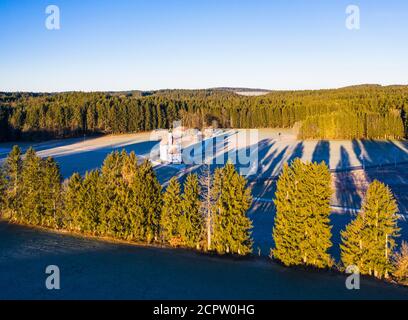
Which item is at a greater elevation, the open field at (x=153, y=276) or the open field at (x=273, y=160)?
the open field at (x=273, y=160)

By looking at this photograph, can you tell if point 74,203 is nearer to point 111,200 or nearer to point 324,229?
point 111,200

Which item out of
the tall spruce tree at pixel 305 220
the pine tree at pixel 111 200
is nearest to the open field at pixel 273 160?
the tall spruce tree at pixel 305 220

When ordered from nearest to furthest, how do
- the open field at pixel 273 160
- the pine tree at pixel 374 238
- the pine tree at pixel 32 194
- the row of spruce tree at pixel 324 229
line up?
1. the pine tree at pixel 374 238
2. the row of spruce tree at pixel 324 229
3. the pine tree at pixel 32 194
4. the open field at pixel 273 160

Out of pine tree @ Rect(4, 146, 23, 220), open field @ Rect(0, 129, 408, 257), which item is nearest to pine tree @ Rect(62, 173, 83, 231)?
pine tree @ Rect(4, 146, 23, 220)

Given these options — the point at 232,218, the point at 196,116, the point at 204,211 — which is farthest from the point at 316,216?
the point at 196,116

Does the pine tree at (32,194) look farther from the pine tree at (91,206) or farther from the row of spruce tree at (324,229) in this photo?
the row of spruce tree at (324,229)

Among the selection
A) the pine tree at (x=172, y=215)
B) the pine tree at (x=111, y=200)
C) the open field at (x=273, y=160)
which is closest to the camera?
the pine tree at (x=172, y=215)
